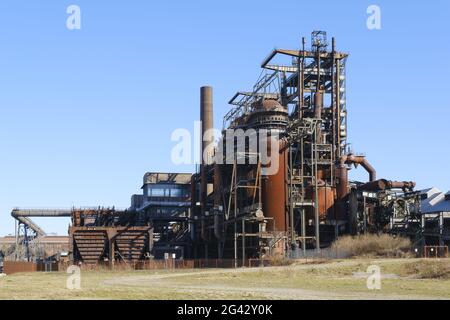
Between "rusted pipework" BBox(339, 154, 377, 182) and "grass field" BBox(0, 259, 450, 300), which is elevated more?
"rusted pipework" BBox(339, 154, 377, 182)

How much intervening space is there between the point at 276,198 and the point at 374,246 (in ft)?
47.7

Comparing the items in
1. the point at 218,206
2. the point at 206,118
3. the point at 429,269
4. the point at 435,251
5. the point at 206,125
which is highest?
the point at 206,118

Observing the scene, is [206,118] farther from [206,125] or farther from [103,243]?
[103,243]

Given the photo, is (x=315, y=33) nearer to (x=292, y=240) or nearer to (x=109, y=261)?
(x=292, y=240)

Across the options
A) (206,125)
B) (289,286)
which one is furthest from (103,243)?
(289,286)

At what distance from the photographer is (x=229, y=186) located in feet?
306

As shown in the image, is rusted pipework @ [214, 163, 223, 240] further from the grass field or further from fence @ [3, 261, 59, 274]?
the grass field

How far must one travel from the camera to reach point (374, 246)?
7888cm

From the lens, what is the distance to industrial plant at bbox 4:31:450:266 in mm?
87062

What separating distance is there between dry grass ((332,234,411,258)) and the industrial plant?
4.02 m

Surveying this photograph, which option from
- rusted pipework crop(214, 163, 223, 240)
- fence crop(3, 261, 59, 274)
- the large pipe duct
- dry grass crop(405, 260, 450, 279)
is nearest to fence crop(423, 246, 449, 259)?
dry grass crop(405, 260, 450, 279)
